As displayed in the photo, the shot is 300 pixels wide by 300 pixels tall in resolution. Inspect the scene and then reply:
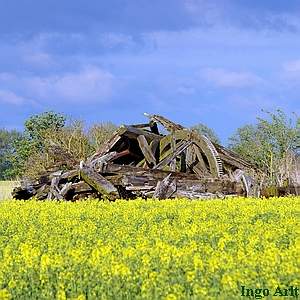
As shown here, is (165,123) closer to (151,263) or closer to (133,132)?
(133,132)

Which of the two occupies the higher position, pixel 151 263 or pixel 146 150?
pixel 146 150

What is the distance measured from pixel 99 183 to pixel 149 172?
208 cm

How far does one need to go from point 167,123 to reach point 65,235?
49.2 feet

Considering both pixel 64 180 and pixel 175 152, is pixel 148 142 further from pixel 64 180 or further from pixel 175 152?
pixel 64 180

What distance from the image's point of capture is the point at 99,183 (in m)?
18.1

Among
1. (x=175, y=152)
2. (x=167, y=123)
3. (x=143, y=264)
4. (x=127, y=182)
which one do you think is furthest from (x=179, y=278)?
(x=167, y=123)

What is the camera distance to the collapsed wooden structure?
725 inches

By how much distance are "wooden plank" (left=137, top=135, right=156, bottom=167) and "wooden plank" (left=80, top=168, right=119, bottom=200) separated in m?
4.28

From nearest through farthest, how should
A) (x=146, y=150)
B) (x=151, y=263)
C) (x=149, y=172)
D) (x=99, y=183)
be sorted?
(x=151, y=263), (x=99, y=183), (x=149, y=172), (x=146, y=150)

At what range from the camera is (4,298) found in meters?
5.53

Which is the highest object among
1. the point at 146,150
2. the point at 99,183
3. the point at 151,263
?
the point at 146,150

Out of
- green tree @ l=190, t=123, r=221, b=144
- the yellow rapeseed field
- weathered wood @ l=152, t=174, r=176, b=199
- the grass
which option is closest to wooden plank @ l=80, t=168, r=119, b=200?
weathered wood @ l=152, t=174, r=176, b=199

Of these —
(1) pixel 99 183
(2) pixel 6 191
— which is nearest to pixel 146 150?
(1) pixel 99 183

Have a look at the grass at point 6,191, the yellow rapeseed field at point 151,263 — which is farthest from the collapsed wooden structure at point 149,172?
the yellow rapeseed field at point 151,263
